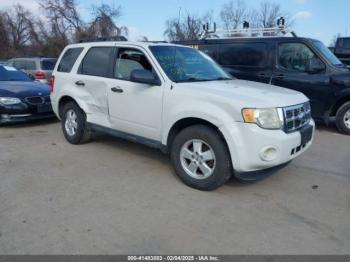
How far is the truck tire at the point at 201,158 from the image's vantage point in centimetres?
390

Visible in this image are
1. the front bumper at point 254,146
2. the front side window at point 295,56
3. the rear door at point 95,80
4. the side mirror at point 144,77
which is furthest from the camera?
the front side window at point 295,56

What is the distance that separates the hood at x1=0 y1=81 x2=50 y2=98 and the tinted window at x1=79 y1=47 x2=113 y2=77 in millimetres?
2383

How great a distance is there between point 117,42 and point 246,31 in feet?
15.5

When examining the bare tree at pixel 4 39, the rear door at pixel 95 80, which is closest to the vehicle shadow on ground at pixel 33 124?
the rear door at pixel 95 80

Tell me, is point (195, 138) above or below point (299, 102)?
below

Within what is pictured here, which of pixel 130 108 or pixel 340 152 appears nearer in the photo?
pixel 130 108

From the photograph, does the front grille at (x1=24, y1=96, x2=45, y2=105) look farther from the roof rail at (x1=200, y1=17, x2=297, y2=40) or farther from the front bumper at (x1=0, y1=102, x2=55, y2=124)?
the roof rail at (x1=200, y1=17, x2=297, y2=40)

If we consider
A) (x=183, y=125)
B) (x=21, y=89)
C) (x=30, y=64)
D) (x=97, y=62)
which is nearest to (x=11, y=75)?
(x=21, y=89)

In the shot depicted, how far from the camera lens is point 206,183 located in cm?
406

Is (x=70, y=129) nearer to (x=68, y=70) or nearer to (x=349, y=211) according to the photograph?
(x=68, y=70)

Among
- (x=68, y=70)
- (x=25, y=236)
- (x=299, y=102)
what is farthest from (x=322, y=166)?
(x=68, y=70)

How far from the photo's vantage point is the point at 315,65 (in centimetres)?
716

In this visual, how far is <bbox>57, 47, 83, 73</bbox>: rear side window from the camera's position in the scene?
6.02 meters

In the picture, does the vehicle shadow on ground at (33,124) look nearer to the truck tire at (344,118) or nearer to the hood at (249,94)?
the hood at (249,94)
